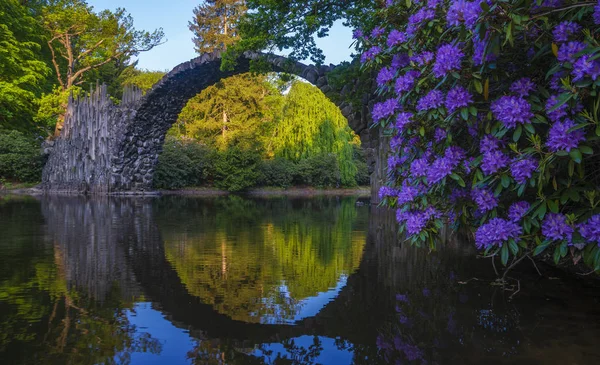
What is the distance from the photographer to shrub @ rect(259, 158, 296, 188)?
105ft

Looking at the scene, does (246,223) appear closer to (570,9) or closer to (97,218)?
(97,218)

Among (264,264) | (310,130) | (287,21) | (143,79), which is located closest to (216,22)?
(143,79)

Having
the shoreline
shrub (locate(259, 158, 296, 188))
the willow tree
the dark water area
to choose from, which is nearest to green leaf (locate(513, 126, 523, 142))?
the dark water area

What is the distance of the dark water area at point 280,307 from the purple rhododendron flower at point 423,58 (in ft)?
5.32

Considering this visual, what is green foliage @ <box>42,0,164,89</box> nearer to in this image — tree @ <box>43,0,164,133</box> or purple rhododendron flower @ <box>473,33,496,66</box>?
tree @ <box>43,0,164,133</box>

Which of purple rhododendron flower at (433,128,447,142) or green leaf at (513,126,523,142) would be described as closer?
green leaf at (513,126,523,142)

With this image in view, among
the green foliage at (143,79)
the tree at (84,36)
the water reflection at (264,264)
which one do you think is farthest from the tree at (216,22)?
the water reflection at (264,264)

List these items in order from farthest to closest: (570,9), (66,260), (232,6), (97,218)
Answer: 1. (232,6)
2. (97,218)
3. (66,260)
4. (570,9)

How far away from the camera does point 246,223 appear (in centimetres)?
1039

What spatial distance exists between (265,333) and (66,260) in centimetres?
330

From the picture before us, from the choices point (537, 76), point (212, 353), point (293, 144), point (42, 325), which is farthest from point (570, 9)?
point (293, 144)

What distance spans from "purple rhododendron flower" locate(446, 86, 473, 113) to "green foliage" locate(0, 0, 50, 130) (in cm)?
2218

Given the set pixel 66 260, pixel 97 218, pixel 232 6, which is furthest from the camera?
pixel 232 6

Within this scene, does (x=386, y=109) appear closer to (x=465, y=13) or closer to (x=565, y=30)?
(x=465, y=13)
